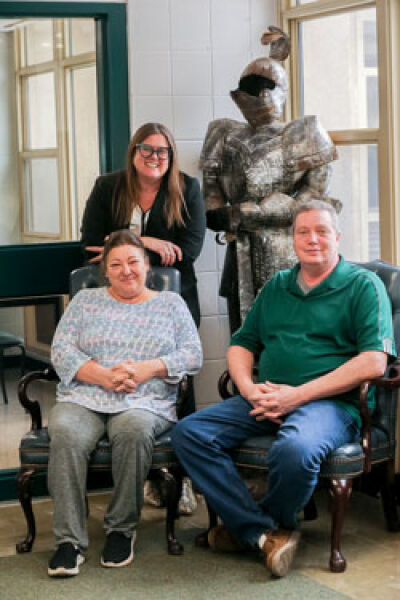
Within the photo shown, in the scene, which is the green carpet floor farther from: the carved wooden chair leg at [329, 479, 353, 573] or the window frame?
the window frame

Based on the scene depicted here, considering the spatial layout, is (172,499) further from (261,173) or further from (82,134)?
(82,134)

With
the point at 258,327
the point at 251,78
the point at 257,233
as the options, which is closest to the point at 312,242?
the point at 258,327

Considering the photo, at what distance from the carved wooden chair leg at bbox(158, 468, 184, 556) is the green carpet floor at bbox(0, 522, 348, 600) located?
36 millimetres

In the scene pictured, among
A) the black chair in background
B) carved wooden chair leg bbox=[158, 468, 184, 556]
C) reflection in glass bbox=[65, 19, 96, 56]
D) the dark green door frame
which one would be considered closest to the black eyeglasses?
the dark green door frame

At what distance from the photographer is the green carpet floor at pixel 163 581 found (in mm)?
3389

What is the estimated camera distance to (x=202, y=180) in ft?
15.6

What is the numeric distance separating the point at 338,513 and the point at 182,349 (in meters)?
0.86

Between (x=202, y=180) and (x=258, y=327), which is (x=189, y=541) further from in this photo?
(x=202, y=180)

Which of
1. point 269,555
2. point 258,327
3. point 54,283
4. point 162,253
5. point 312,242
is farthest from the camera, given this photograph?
point 54,283

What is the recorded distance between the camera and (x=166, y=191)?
4.29 meters

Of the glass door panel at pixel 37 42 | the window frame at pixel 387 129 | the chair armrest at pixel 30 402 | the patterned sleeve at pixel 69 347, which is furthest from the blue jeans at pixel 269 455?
the glass door panel at pixel 37 42

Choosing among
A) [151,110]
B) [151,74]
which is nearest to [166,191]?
[151,110]

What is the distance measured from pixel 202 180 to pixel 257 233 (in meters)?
0.48

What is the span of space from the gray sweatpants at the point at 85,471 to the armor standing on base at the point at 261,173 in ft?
3.23
